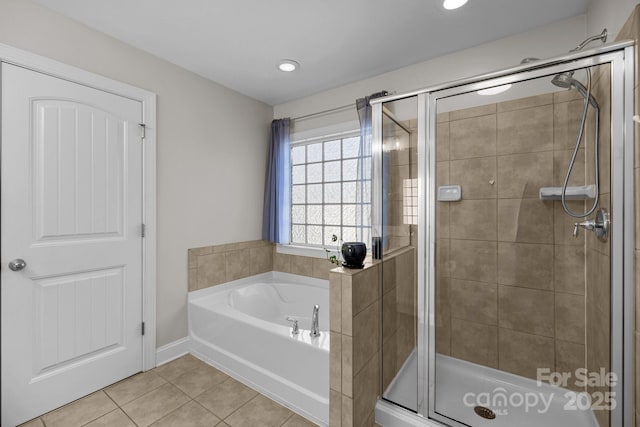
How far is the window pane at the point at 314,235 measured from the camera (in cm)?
310

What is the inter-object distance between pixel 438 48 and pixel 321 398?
2.60 m

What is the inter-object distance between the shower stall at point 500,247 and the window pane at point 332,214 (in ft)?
3.97

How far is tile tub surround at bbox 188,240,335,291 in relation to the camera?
8.43 feet

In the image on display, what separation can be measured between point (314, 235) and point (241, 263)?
0.84 m

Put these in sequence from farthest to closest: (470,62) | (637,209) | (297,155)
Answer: (297,155)
(470,62)
(637,209)

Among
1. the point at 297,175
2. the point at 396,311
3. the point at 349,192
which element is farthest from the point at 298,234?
the point at 396,311

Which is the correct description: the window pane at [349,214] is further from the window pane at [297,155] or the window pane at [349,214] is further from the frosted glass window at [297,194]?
the window pane at [297,155]

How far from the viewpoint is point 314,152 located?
3.10 meters

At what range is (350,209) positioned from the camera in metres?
2.88

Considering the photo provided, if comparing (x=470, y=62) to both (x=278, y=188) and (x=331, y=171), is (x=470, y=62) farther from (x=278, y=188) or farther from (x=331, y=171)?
(x=278, y=188)

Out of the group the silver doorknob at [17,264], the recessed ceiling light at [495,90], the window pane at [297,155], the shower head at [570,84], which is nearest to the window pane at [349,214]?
the window pane at [297,155]

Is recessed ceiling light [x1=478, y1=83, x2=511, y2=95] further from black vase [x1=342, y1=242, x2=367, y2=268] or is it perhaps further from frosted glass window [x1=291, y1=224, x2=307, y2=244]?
frosted glass window [x1=291, y1=224, x2=307, y2=244]

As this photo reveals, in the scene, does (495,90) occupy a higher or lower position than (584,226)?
higher

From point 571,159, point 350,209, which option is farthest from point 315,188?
point 571,159
